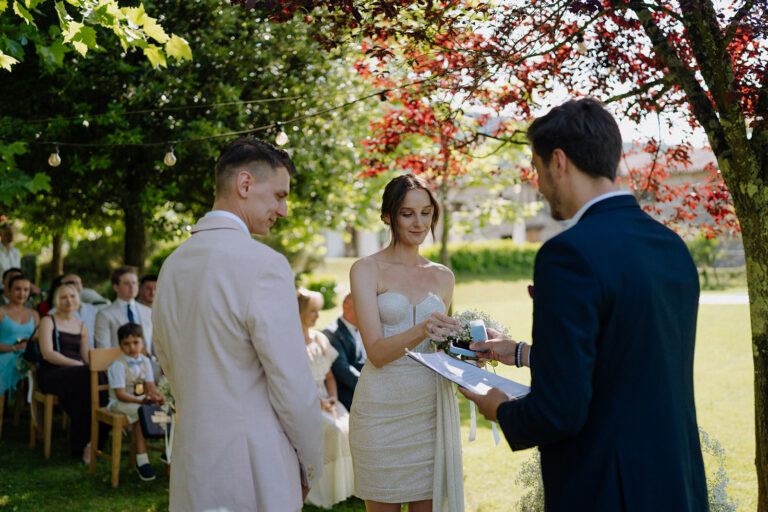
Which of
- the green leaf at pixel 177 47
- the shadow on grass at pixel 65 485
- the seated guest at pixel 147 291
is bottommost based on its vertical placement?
the shadow on grass at pixel 65 485

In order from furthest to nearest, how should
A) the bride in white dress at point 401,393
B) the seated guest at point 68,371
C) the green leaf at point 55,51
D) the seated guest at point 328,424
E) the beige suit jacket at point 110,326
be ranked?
the beige suit jacket at point 110,326, the seated guest at point 68,371, the seated guest at point 328,424, the green leaf at point 55,51, the bride in white dress at point 401,393

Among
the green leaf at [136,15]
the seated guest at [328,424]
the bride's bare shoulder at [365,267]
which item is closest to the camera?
the bride's bare shoulder at [365,267]

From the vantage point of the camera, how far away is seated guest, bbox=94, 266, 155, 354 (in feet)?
26.4

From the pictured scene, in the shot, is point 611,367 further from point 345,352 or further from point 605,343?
point 345,352

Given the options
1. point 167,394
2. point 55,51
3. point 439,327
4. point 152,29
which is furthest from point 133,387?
point 439,327

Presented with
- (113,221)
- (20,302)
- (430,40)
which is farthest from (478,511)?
(113,221)

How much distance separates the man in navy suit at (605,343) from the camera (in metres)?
1.94

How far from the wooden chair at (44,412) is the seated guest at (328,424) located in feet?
10.5

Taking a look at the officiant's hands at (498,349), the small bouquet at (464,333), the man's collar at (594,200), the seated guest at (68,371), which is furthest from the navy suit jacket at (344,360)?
the man's collar at (594,200)

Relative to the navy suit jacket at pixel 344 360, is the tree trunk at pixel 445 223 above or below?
above

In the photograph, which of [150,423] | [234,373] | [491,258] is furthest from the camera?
Result: [491,258]

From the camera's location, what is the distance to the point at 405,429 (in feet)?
12.3

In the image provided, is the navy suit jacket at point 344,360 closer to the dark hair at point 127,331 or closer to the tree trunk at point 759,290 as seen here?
the dark hair at point 127,331

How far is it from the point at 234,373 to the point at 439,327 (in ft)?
3.82
